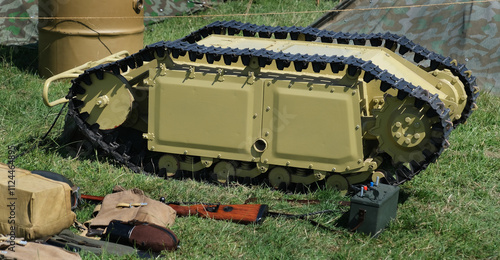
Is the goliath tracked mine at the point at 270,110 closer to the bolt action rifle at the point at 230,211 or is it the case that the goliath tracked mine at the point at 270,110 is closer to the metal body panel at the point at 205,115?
the metal body panel at the point at 205,115

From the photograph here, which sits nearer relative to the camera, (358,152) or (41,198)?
(41,198)

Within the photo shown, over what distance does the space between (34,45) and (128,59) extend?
5262mm

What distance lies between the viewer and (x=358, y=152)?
7.54 m

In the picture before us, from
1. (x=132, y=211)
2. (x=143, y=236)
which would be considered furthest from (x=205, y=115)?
(x=143, y=236)

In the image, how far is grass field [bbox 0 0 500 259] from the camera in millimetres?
6477

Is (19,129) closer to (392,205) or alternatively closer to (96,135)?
(96,135)

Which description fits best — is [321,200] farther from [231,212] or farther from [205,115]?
[205,115]

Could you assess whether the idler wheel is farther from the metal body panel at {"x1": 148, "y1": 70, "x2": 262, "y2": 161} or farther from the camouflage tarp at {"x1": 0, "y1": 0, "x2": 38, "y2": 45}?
the camouflage tarp at {"x1": 0, "y1": 0, "x2": 38, "y2": 45}

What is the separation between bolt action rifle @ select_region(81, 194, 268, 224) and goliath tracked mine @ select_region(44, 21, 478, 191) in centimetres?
82

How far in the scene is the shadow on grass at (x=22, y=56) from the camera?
1170cm

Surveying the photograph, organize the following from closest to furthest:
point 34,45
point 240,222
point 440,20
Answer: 1. point 240,222
2. point 440,20
3. point 34,45

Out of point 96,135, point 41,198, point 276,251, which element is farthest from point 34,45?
point 276,251

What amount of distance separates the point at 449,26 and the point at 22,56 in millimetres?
6792

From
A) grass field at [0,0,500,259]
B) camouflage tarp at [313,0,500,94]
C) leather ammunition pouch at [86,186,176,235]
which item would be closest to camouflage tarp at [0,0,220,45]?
grass field at [0,0,500,259]
